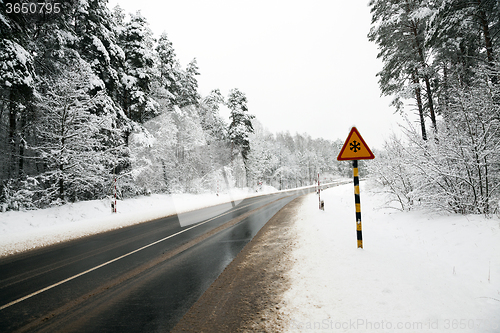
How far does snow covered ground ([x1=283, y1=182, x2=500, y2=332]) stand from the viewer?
8.07 feet

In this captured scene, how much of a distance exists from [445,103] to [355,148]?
25.0 ft

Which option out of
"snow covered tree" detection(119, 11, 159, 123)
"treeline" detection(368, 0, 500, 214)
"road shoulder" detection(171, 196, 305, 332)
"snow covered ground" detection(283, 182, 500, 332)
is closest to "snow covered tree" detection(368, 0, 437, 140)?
"treeline" detection(368, 0, 500, 214)

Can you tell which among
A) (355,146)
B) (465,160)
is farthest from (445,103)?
(355,146)

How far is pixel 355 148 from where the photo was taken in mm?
5031

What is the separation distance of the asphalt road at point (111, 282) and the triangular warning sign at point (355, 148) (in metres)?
3.45

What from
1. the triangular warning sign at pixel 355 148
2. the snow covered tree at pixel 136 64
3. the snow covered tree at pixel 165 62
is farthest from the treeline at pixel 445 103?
the snow covered tree at pixel 165 62

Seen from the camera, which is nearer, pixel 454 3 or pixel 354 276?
pixel 354 276

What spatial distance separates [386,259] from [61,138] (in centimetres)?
1415

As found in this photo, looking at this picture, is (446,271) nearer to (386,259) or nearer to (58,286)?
Result: (386,259)

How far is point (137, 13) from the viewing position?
1703 centimetres

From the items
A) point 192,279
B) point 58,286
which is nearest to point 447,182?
point 192,279

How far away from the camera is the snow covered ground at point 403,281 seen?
2.46m

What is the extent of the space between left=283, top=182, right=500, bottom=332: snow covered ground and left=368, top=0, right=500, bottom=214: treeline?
995 millimetres

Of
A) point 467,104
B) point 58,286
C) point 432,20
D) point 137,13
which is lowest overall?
point 58,286
